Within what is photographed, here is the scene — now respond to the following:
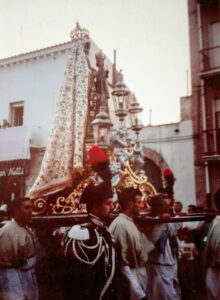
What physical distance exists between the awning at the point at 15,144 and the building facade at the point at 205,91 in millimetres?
4914

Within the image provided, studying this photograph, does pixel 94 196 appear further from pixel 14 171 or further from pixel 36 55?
pixel 36 55

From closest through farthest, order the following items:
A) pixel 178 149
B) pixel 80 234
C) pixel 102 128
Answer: pixel 80 234
pixel 102 128
pixel 178 149

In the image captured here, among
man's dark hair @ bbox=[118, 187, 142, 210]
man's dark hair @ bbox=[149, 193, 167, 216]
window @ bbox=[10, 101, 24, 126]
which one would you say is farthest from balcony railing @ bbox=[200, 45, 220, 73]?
man's dark hair @ bbox=[118, 187, 142, 210]

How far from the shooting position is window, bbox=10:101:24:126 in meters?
11.9

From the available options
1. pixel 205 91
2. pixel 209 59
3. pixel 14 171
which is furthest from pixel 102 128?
pixel 14 171

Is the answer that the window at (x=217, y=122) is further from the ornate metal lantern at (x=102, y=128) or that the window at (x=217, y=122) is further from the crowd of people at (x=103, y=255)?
the crowd of people at (x=103, y=255)

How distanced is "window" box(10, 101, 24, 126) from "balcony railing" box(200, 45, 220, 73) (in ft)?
19.2

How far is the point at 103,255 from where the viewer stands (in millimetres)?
2051

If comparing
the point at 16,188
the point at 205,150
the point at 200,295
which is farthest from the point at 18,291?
the point at 205,150

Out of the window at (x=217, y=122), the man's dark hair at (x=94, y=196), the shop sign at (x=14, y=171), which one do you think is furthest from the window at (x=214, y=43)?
the man's dark hair at (x=94, y=196)

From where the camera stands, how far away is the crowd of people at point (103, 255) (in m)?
2.02

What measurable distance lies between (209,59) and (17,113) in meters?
6.32

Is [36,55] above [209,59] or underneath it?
above

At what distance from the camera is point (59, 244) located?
339 cm
